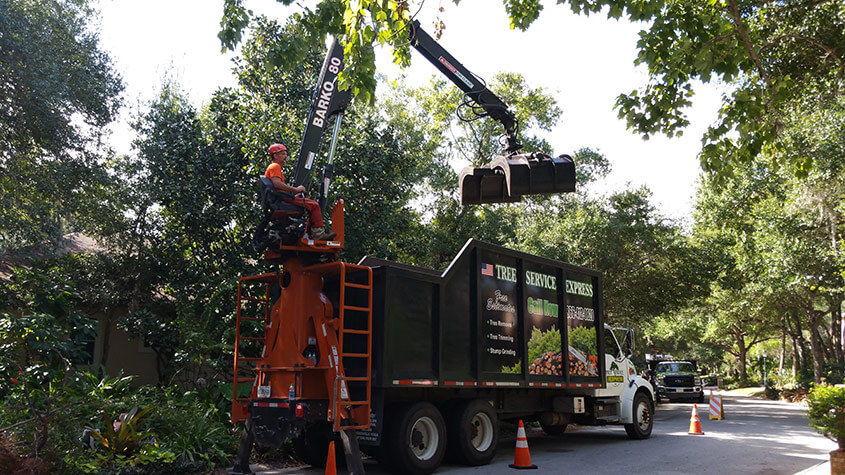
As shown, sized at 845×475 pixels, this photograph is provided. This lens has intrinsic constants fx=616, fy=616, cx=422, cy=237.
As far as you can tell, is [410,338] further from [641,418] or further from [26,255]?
[26,255]

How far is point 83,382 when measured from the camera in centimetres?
1013

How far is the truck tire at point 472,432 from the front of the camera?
9.49 meters

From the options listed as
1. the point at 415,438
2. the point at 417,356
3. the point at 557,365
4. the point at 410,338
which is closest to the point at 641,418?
the point at 557,365

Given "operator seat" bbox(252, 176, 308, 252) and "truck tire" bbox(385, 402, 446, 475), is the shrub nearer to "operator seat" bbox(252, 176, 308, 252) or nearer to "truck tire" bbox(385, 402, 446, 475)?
"truck tire" bbox(385, 402, 446, 475)

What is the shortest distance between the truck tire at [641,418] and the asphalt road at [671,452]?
0.19m

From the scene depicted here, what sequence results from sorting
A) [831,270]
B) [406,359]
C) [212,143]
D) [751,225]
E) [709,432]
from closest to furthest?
[406,359], [212,143], [709,432], [831,270], [751,225]

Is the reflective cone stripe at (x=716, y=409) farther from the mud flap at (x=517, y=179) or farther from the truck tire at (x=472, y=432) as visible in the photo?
the mud flap at (x=517, y=179)

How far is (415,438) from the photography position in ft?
29.3

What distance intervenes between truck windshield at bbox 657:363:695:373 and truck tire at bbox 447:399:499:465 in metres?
22.6

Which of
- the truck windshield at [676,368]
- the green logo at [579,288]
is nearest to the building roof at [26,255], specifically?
the green logo at [579,288]

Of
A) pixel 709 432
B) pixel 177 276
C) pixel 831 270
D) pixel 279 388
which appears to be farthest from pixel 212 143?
pixel 831 270

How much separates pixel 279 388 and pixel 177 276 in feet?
24.5

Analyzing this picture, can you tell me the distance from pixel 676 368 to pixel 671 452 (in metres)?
20.0

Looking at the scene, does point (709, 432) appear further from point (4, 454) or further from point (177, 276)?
point (4, 454)
